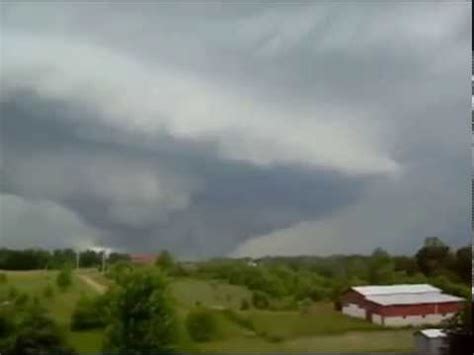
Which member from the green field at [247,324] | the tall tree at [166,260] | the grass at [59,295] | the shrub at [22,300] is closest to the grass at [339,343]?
the green field at [247,324]

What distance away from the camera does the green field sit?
11.3 ft

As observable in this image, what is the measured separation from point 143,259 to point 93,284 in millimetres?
234

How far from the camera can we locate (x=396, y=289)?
138 inches

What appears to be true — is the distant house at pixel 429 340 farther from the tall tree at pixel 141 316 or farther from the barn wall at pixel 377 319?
the tall tree at pixel 141 316

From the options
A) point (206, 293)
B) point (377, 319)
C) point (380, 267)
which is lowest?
point (377, 319)

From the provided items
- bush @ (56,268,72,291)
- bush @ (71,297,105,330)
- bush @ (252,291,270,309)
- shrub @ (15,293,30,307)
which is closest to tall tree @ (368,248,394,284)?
bush @ (252,291,270,309)

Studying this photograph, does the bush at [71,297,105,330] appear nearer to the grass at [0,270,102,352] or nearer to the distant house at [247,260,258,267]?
the grass at [0,270,102,352]

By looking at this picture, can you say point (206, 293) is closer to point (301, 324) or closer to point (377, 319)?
point (301, 324)

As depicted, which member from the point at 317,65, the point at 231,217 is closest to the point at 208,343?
the point at 231,217

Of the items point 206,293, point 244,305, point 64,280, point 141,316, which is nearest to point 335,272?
point 244,305

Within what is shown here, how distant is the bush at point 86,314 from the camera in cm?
341

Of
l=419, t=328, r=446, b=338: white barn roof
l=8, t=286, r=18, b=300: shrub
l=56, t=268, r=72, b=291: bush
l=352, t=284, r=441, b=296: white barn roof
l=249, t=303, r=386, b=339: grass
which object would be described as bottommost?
l=419, t=328, r=446, b=338: white barn roof

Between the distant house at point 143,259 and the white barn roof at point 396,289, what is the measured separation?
0.87 metres

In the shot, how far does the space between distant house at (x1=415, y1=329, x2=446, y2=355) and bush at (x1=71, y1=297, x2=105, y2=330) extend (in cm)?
135
